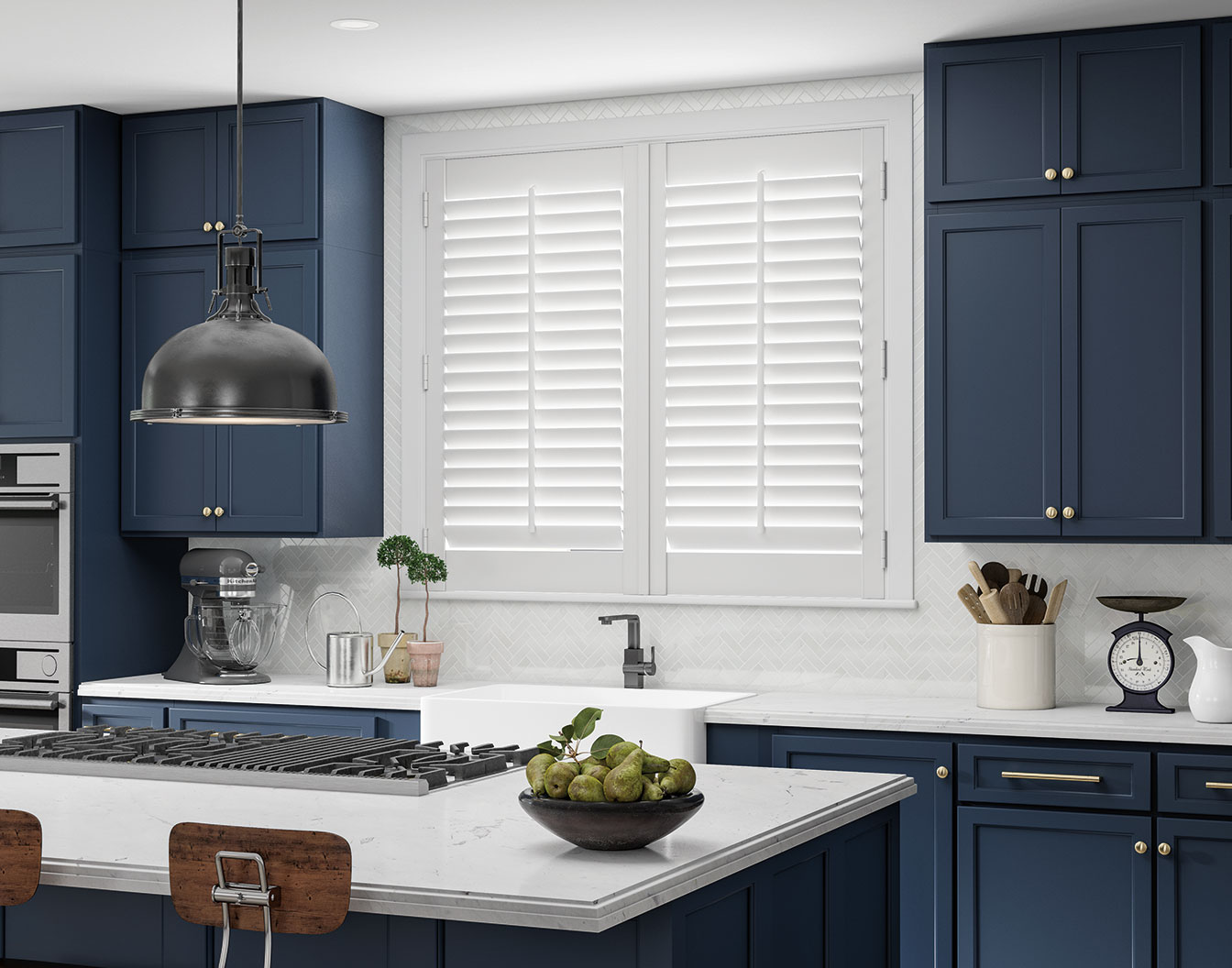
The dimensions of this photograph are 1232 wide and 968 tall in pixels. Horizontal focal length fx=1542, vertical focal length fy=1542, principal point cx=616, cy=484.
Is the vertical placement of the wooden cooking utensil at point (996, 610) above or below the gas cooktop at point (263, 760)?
above

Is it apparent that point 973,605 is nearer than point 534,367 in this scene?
Yes

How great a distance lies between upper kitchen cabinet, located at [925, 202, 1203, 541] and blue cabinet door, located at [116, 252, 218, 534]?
2.29 m

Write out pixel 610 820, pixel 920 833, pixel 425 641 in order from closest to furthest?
pixel 610 820 < pixel 920 833 < pixel 425 641

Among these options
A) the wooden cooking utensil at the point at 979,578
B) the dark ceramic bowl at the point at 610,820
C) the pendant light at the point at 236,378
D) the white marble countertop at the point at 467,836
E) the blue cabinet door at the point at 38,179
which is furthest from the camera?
the blue cabinet door at the point at 38,179

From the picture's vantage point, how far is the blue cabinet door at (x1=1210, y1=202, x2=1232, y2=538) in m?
3.94

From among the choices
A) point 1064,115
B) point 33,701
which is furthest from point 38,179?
point 1064,115

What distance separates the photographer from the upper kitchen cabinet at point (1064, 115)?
3992 millimetres

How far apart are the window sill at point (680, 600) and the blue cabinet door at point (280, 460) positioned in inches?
20.4

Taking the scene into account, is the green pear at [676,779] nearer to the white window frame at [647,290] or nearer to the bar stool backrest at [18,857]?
the bar stool backrest at [18,857]

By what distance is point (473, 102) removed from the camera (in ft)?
16.2

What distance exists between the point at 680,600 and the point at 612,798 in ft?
8.36

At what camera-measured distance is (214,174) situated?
4938 millimetres

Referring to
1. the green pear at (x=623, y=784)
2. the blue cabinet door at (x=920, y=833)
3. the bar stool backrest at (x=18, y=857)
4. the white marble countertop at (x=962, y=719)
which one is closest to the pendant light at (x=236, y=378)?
the bar stool backrest at (x=18, y=857)

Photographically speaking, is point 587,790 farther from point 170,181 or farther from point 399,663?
point 170,181
